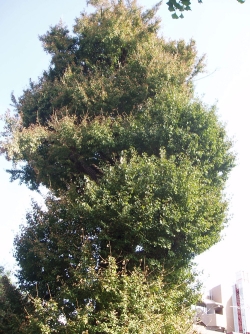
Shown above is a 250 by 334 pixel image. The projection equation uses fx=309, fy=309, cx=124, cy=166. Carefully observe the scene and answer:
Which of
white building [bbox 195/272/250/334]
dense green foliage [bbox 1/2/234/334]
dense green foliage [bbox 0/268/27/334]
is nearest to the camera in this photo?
dense green foliage [bbox 1/2/234/334]

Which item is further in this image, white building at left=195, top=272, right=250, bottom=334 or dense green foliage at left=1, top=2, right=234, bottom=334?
white building at left=195, top=272, right=250, bottom=334

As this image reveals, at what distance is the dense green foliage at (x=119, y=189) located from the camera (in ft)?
23.7

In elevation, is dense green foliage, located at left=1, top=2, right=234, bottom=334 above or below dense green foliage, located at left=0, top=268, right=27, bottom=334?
above

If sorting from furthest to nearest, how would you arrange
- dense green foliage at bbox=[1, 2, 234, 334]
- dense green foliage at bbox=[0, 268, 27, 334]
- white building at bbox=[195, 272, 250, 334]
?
white building at bbox=[195, 272, 250, 334], dense green foliage at bbox=[0, 268, 27, 334], dense green foliage at bbox=[1, 2, 234, 334]

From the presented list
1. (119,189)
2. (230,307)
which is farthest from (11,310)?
(230,307)

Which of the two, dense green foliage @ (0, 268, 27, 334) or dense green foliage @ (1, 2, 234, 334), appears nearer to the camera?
dense green foliage @ (1, 2, 234, 334)

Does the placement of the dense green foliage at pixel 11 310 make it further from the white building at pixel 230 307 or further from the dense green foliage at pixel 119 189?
the white building at pixel 230 307

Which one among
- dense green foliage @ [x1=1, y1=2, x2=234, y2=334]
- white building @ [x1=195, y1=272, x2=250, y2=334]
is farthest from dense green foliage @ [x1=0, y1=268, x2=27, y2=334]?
white building @ [x1=195, y1=272, x2=250, y2=334]

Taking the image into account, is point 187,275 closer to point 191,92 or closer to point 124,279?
point 124,279

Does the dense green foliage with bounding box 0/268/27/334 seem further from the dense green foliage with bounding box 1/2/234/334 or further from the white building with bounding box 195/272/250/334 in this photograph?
the white building with bounding box 195/272/250/334

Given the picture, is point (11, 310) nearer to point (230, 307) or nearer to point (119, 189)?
point (119, 189)

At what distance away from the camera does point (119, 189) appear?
28.6 feet

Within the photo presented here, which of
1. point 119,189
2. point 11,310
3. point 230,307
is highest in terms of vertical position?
point 119,189

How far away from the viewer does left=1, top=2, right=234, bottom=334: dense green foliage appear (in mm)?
7219
